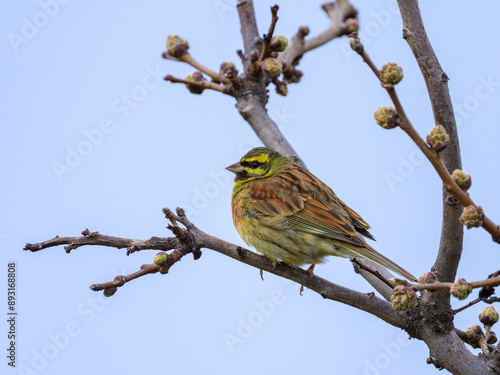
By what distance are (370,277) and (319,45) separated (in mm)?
2032

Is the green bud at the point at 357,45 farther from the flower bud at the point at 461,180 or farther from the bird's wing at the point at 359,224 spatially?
the bird's wing at the point at 359,224

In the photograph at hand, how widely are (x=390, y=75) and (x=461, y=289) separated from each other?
31.0 inches

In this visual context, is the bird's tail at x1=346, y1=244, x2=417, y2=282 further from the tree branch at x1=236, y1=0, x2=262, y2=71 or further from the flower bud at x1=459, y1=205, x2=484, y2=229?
the flower bud at x1=459, y1=205, x2=484, y2=229

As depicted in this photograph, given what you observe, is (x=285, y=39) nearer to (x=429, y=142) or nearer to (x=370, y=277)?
(x=370, y=277)

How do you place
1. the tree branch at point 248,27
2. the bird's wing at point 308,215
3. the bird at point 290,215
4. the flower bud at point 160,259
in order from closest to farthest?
1. the flower bud at point 160,259
2. the tree branch at point 248,27
3. the bird at point 290,215
4. the bird's wing at point 308,215

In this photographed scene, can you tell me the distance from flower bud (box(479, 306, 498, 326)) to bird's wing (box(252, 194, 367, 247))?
1426 millimetres

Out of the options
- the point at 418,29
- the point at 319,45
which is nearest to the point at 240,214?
the point at 418,29

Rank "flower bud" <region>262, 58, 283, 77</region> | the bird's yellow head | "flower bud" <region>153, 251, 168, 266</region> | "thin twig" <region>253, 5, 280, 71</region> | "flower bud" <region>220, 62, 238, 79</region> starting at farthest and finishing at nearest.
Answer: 1. the bird's yellow head
2. "flower bud" <region>220, 62, 238, 79</region>
3. "flower bud" <region>262, 58, 283, 77</region>
4. "thin twig" <region>253, 5, 280, 71</region>
5. "flower bud" <region>153, 251, 168, 266</region>

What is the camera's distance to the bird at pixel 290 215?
15.3ft

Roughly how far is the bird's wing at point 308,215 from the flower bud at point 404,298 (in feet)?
7.54

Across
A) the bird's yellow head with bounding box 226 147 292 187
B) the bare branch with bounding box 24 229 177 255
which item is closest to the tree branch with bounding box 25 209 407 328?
the bare branch with bounding box 24 229 177 255

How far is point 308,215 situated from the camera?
16.4 feet

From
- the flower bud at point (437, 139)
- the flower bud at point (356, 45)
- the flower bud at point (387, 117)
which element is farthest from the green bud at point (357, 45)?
the flower bud at point (437, 139)

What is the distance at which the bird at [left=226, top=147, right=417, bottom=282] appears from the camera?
15.3ft
